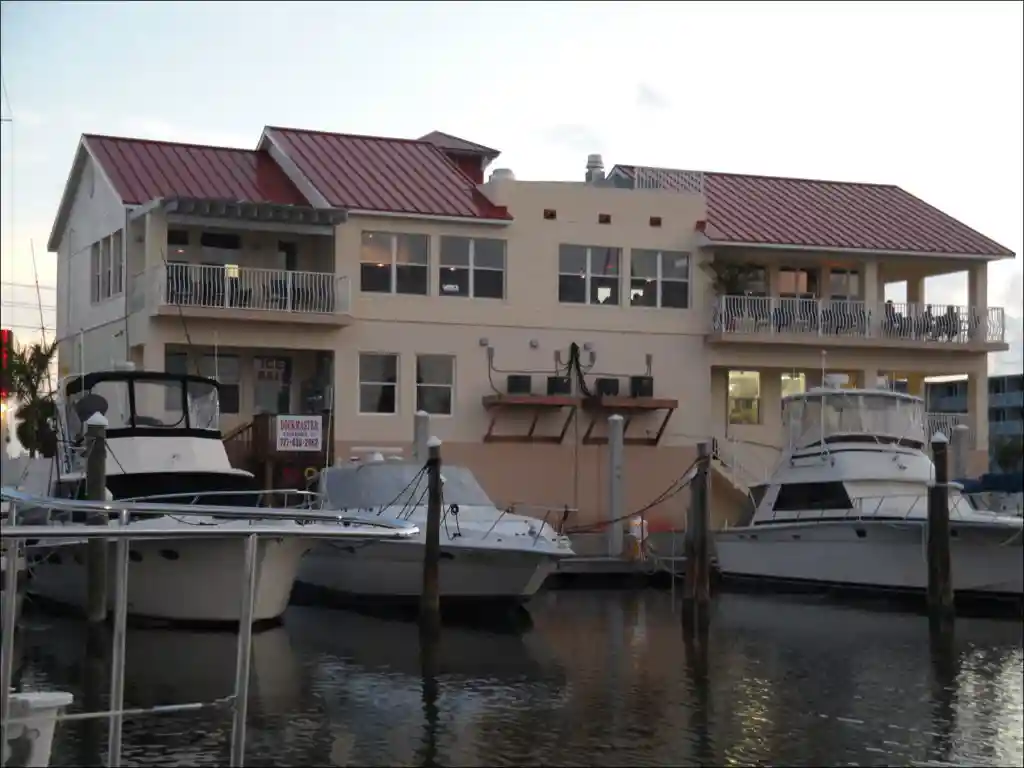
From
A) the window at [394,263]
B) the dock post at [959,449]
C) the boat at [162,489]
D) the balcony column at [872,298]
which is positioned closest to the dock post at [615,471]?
the window at [394,263]

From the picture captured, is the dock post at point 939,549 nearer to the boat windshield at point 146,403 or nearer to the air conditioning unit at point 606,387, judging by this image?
the air conditioning unit at point 606,387

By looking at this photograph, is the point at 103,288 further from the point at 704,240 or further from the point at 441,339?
the point at 704,240

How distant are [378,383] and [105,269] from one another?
26.1 feet

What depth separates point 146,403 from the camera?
28000 mm

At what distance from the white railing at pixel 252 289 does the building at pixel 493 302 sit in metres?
0.05

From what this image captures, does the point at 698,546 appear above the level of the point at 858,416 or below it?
below

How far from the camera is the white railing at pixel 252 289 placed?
34406mm

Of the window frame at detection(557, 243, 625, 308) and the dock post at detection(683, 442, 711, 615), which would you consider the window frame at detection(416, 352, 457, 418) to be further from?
the dock post at detection(683, 442, 711, 615)

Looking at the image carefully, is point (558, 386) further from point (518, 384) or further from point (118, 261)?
point (118, 261)

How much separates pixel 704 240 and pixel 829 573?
1074cm

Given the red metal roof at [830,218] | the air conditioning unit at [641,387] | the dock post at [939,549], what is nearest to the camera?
the dock post at [939,549]

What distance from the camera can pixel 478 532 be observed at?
1086 inches

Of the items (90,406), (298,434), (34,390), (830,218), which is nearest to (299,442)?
(298,434)

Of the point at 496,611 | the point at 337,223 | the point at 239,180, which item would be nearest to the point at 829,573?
the point at 496,611
